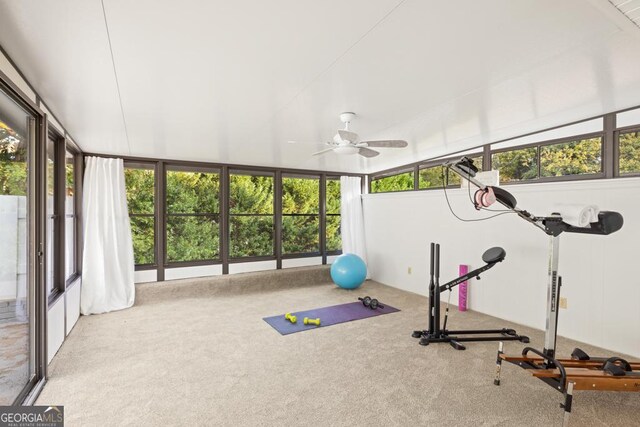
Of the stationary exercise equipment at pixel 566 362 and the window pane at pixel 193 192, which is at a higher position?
the window pane at pixel 193 192

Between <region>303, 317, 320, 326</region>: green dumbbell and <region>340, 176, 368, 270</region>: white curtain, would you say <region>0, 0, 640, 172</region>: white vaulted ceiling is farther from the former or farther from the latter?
<region>340, 176, 368, 270</region>: white curtain

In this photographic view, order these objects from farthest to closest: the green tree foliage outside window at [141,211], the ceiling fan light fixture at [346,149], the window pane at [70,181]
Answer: the green tree foliage outside window at [141,211], the window pane at [70,181], the ceiling fan light fixture at [346,149]

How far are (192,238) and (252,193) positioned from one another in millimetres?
1545

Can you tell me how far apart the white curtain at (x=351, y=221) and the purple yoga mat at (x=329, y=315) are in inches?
75.6

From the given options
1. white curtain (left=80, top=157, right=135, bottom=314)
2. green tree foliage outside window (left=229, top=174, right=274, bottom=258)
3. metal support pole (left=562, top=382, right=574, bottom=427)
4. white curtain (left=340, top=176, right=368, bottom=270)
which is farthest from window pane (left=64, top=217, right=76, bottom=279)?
metal support pole (left=562, top=382, right=574, bottom=427)

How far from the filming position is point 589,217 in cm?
248

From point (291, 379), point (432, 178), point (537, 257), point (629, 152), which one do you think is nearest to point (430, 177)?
point (432, 178)

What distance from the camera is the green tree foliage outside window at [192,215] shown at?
5.65 m

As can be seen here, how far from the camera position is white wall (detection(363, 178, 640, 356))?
3186mm

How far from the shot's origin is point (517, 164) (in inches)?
167

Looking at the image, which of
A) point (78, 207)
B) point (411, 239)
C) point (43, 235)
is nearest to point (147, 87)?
point (43, 235)

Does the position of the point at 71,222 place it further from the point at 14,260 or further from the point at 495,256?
the point at 495,256

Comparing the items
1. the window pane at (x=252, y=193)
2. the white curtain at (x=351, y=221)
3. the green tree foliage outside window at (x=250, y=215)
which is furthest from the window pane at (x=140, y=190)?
the white curtain at (x=351, y=221)

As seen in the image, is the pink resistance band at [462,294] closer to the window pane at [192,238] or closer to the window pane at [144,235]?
the window pane at [192,238]
